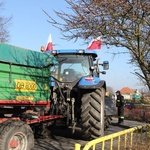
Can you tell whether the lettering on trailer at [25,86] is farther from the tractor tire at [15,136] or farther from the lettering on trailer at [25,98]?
the tractor tire at [15,136]

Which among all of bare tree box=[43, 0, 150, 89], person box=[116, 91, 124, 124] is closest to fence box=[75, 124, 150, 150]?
bare tree box=[43, 0, 150, 89]

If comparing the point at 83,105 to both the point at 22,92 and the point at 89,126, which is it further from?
the point at 22,92

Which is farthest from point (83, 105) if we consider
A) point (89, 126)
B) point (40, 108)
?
point (40, 108)

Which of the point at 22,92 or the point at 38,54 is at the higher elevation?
the point at 38,54

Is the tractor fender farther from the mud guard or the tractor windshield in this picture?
the mud guard

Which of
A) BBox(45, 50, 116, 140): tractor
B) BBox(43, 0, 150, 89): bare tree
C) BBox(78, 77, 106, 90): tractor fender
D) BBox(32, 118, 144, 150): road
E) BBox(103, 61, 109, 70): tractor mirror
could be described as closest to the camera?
BBox(43, 0, 150, 89): bare tree

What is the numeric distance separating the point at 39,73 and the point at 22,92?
733 millimetres

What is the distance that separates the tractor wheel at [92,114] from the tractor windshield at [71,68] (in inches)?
34.3

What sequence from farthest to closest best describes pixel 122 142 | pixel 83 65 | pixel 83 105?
pixel 83 65 → pixel 83 105 → pixel 122 142

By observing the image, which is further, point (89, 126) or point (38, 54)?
point (89, 126)

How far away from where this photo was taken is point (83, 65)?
9.09m

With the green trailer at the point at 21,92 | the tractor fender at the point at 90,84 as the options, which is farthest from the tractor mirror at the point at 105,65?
the green trailer at the point at 21,92

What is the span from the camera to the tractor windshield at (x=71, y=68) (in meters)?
9.00

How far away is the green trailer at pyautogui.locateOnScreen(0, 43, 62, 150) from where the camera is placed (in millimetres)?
6207
